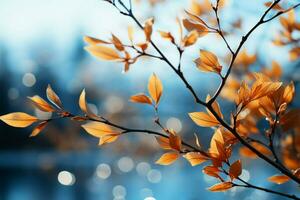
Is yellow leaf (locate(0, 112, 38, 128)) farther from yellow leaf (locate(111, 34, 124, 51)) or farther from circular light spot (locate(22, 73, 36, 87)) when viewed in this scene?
circular light spot (locate(22, 73, 36, 87))

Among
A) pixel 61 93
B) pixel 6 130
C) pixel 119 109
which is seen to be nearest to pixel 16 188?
pixel 119 109

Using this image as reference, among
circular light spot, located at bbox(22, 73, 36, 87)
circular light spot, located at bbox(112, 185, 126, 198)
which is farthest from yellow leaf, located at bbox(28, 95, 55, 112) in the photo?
circular light spot, located at bbox(22, 73, 36, 87)

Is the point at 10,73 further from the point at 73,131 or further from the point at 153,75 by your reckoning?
the point at 153,75

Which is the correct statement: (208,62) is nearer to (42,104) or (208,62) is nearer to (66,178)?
(42,104)

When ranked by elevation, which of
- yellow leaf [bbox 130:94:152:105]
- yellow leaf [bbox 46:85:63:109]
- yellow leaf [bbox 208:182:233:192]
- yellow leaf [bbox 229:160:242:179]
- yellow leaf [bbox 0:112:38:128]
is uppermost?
yellow leaf [bbox 46:85:63:109]

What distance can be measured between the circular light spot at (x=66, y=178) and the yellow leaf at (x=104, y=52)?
25.5 feet

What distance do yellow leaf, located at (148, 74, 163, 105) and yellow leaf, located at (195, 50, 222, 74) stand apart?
0.16 ft

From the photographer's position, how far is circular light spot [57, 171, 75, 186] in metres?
8.22

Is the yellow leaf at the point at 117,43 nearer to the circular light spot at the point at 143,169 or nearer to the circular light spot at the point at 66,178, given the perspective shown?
the circular light spot at the point at 66,178

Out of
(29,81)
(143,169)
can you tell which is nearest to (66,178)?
(143,169)

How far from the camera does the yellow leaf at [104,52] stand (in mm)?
492

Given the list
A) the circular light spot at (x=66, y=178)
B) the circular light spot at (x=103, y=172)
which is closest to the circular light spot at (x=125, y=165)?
the circular light spot at (x=103, y=172)

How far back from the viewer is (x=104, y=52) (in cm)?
50

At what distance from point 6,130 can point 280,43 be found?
1519cm
